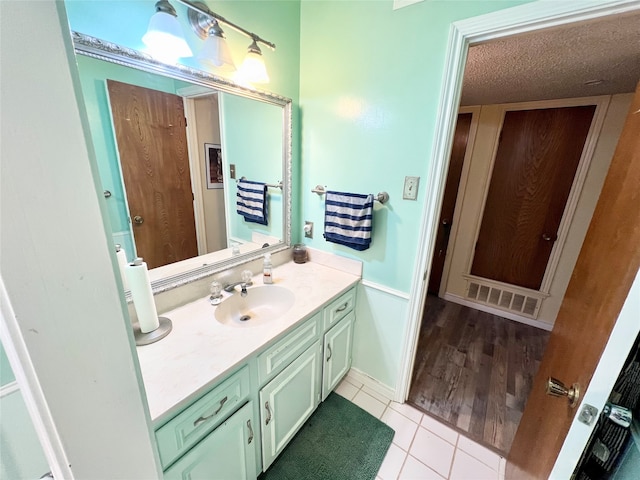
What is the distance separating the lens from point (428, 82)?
1.21m

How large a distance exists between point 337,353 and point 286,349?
22.3 inches

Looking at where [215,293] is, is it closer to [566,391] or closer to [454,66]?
[566,391]

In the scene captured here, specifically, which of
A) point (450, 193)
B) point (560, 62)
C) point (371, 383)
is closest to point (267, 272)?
point (371, 383)

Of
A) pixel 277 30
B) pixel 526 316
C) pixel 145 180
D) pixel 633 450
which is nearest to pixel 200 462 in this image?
pixel 145 180

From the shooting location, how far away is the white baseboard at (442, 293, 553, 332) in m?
2.54

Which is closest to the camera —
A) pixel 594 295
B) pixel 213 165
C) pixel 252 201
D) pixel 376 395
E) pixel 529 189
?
pixel 594 295

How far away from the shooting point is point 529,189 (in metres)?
2.40

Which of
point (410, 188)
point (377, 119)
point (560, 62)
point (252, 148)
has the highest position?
point (560, 62)

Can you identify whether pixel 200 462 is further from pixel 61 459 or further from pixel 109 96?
pixel 109 96

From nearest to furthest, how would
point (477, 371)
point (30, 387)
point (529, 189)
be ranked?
point (30, 387) → point (477, 371) → point (529, 189)

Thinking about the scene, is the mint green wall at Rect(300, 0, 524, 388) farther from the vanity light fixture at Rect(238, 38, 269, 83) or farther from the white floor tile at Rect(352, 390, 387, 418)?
the vanity light fixture at Rect(238, 38, 269, 83)

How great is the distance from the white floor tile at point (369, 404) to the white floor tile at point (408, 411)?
0.07 m

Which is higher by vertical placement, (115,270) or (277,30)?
(277,30)

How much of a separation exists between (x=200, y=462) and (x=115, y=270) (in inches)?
32.8
